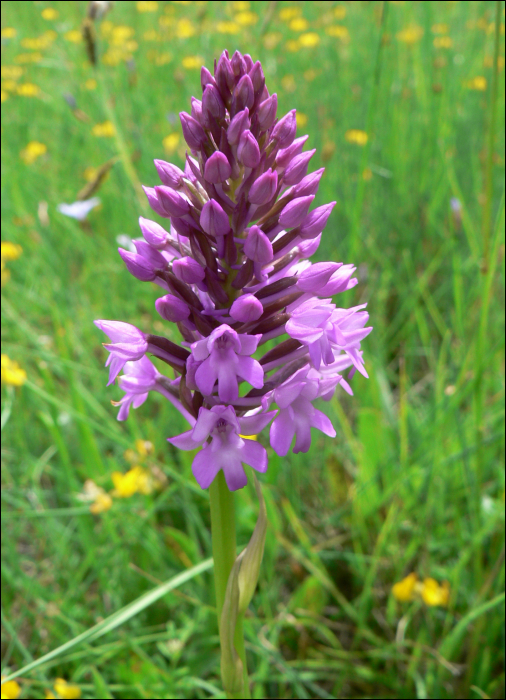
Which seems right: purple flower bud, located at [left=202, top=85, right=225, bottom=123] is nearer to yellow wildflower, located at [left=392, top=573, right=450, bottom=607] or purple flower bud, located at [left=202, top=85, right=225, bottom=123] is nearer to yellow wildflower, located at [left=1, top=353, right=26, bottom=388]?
yellow wildflower, located at [left=1, top=353, right=26, bottom=388]

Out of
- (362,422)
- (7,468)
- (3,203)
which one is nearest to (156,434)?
(7,468)

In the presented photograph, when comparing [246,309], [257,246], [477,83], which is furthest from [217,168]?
[477,83]

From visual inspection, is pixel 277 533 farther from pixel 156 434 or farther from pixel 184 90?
pixel 184 90

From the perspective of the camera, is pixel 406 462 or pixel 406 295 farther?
pixel 406 295

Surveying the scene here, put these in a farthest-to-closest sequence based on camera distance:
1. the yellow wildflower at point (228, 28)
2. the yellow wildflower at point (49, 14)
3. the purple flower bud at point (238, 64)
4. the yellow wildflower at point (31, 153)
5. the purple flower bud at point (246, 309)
→ the yellow wildflower at point (49, 14), the yellow wildflower at point (228, 28), the yellow wildflower at point (31, 153), the purple flower bud at point (238, 64), the purple flower bud at point (246, 309)

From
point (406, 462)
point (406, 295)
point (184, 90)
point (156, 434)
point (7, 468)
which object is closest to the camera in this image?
point (406, 462)

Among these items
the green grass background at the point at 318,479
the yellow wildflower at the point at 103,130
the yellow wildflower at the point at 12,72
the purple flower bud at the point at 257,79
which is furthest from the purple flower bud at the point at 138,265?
the yellow wildflower at the point at 12,72

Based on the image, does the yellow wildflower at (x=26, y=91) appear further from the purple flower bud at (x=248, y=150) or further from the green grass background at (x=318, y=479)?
the purple flower bud at (x=248, y=150)
